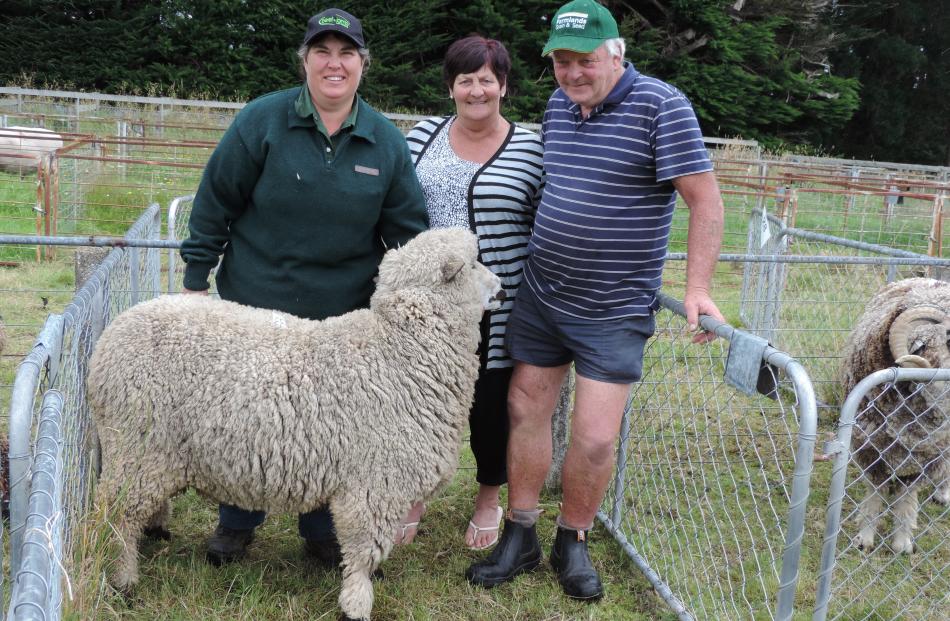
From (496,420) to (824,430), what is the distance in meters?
3.19

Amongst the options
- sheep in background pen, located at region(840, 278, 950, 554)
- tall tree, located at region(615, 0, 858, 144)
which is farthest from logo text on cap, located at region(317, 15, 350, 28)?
tall tree, located at region(615, 0, 858, 144)

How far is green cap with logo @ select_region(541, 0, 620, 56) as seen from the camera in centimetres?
275

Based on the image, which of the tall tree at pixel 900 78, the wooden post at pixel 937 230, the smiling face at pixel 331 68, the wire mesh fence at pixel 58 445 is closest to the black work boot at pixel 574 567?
the wire mesh fence at pixel 58 445

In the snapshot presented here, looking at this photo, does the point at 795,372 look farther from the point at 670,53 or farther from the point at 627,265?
the point at 670,53

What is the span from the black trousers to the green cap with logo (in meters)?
1.16

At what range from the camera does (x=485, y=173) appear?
316 centimetres

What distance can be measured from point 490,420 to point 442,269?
95 centimetres

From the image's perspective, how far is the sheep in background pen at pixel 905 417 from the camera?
3826mm

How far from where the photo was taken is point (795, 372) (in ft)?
7.27

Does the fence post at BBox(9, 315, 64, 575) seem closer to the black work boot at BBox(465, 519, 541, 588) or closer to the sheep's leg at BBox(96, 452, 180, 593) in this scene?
the sheep's leg at BBox(96, 452, 180, 593)

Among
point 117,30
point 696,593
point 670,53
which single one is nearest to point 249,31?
point 117,30

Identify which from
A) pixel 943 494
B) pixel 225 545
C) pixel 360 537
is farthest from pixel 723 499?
pixel 225 545

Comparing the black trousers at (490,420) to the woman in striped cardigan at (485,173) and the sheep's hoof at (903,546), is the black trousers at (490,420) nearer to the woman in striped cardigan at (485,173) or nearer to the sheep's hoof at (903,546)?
the woman in striped cardigan at (485,173)

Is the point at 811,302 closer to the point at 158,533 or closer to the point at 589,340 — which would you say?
the point at 589,340
